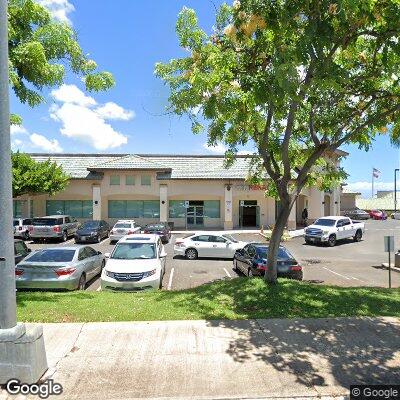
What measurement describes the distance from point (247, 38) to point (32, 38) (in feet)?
16.1

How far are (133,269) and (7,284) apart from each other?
639 centimetres

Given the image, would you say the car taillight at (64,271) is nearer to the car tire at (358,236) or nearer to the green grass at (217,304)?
the green grass at (217,304)

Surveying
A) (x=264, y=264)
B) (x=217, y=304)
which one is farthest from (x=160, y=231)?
(x=217, y=304)

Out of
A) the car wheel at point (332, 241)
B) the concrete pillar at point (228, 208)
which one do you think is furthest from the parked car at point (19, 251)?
the concrete pillar at point (228, 208)

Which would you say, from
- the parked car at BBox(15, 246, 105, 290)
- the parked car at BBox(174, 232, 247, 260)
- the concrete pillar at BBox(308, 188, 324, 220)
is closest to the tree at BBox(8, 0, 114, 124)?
the parked car at BBox(15, 246, 105, 290)

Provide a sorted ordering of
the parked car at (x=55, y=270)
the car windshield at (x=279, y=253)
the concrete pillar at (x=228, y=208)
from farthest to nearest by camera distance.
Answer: the concrete pillar at (x=228, y=208) < the car windshield at (x=279, y=253) < the parked car at (x=55, y=270)

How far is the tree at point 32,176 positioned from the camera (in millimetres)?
29625

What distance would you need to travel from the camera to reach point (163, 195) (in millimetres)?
36625

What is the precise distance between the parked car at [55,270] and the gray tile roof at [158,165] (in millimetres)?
23836

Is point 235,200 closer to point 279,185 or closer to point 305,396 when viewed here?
point 279,185

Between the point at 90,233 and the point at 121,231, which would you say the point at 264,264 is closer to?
the point at 121,231

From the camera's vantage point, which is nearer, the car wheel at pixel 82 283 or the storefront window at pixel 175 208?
the car wheel at pixel 82 283

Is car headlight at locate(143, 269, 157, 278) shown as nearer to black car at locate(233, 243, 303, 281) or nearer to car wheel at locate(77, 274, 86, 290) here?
car wheel at locate(77, 274, 86, 290)

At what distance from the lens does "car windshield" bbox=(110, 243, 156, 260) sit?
1229cm
